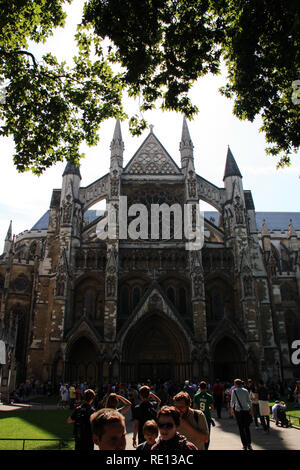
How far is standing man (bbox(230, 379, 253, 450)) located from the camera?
8227 mm

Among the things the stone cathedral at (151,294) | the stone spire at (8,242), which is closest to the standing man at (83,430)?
the stone cathedral at (151,294)

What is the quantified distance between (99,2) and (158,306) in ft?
67.0

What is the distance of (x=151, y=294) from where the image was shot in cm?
2669

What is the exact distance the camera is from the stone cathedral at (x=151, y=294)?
25344mm

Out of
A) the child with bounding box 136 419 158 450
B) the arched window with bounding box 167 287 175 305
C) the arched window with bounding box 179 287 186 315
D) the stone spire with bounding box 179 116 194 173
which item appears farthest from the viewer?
the stone spire with bounding box 179 116 194 173

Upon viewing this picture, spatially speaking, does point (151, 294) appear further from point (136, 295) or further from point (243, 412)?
point (243, 412)

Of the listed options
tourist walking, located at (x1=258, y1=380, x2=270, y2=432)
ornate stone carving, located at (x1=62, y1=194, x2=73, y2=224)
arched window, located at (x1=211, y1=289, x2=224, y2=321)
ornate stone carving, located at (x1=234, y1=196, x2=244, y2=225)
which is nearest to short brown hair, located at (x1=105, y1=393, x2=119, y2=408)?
tourist walking, located at (x1=258, y1=380, x2=270, y2=432)

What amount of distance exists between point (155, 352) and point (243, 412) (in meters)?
19.5

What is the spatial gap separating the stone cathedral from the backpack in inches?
670

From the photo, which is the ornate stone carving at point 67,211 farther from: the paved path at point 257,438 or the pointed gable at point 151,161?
the paved path at point 257,438

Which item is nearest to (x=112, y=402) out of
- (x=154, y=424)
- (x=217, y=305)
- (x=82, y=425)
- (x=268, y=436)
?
(x=82, y=425)

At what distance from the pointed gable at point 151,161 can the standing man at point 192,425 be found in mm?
27802

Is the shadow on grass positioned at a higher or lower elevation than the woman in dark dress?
lower

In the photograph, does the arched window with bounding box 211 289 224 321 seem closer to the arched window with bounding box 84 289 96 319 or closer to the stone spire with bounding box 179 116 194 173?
the arched window with bounding box 84 289 96 319
